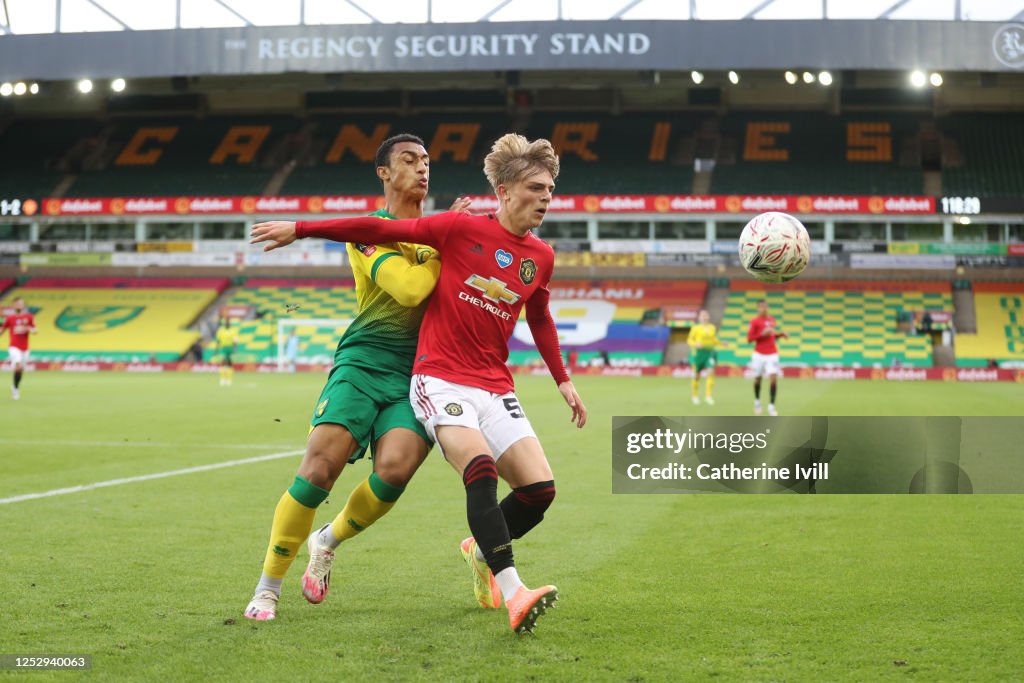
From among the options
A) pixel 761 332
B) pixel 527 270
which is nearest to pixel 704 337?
pixel 761 332

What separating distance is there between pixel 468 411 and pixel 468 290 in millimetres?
547

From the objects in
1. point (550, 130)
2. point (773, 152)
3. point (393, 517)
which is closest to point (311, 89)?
point (550, 130)

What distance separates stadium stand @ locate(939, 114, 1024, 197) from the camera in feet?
137

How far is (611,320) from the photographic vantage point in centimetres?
4191

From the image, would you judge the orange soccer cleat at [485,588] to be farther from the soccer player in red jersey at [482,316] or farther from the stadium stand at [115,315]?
the stadium stand at [115,315]

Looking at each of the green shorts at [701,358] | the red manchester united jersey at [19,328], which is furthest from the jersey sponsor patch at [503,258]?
the red manchester united jersey at [19,328]

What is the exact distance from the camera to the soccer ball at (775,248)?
23.0 feet

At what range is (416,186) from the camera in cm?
506

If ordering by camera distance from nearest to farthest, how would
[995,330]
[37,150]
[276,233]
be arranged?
[276,233]
[995,330]
[37,150]

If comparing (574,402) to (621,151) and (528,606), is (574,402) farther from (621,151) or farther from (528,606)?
(621,151)

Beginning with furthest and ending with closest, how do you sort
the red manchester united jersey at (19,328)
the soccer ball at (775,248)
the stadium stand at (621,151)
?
the stadium stand at (621,151) → the red manchester united jersey at (19,328) → the soccer ball at (775,248)

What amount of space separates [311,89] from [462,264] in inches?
1757

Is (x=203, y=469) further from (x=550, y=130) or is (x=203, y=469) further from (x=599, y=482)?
(x=550, y=130)

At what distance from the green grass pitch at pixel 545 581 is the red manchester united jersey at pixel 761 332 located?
9.03 metres
